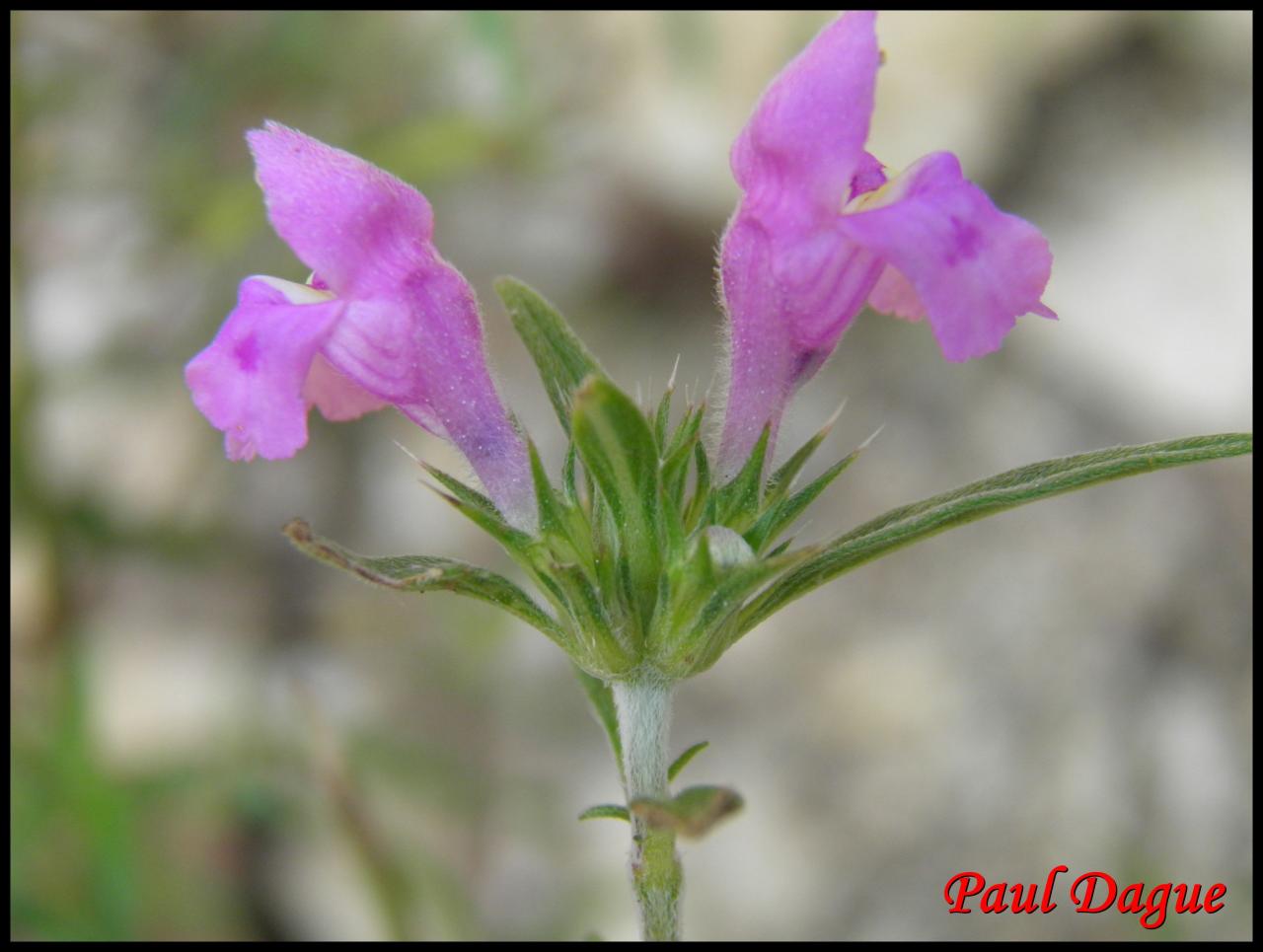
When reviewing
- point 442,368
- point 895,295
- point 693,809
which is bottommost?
point 693,809

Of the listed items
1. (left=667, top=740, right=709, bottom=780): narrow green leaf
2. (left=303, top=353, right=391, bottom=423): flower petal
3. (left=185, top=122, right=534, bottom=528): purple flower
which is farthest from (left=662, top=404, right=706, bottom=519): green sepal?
(left=303, top=353, right=391, bottom=423): flower petal

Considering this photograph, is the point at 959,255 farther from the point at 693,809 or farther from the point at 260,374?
the point at 260,374

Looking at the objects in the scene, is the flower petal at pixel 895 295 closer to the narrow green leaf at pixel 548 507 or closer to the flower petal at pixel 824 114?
the flower petal at pixel 824 114

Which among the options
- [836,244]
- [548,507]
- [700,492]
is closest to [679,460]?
[700,492]

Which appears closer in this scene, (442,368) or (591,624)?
(591,624)

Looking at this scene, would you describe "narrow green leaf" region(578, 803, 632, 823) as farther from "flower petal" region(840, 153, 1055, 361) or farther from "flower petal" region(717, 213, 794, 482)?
"flower petal" region(840, 153, 1055, 361)

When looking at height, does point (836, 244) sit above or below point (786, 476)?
above
